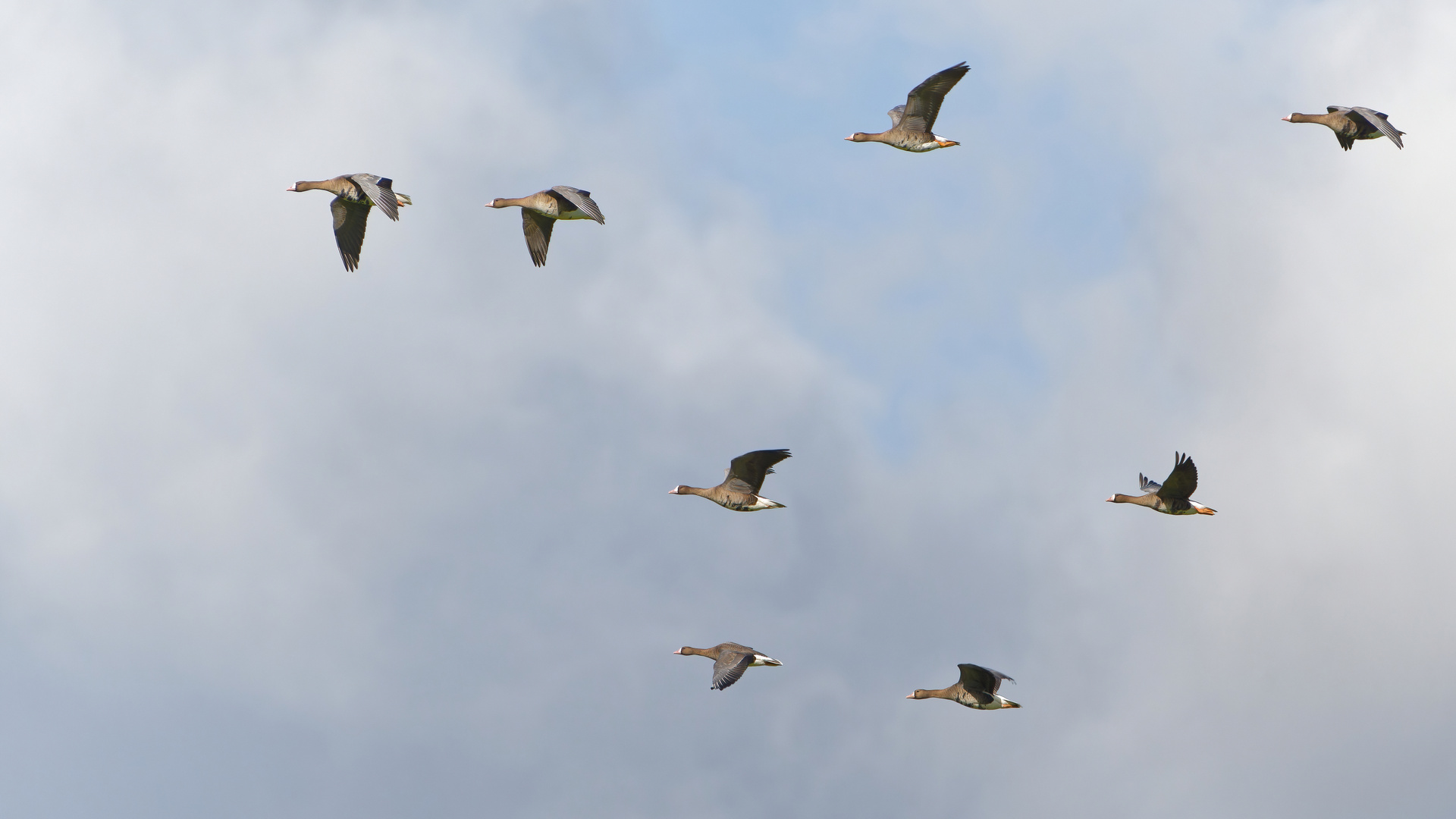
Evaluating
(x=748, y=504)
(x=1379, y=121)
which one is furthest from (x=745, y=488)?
(x=1379, y=121)

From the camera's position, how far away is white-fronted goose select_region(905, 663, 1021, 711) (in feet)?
117

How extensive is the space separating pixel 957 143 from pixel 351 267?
13956 mm

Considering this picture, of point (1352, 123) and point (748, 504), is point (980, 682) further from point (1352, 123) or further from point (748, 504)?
point (1352, 123)

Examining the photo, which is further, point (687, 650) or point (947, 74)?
point (687, 650)

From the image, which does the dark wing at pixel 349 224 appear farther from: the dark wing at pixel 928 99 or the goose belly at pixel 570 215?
the dark wing at pixel 928 99

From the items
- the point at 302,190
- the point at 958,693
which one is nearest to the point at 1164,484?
the point at 958,693

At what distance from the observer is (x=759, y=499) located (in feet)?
121

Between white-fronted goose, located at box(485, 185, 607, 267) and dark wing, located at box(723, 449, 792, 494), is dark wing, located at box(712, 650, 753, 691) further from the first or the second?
white-fronted goose, located at box(485, 185, 607, 267)

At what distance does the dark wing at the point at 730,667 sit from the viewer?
30797 millimetres

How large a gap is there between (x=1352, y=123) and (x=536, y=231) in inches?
755

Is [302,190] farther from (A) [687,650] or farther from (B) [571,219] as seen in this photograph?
(A) [687,650]

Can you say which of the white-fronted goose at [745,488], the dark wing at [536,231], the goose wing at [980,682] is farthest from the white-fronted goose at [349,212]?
the goose wing at [980,682]

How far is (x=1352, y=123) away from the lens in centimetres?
3912

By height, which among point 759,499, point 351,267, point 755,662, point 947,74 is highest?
point 947,74
